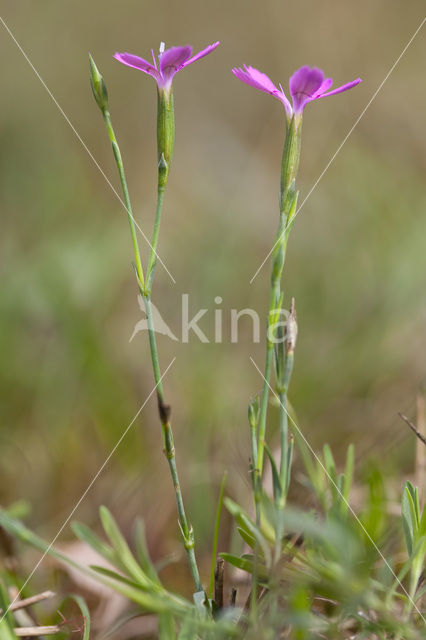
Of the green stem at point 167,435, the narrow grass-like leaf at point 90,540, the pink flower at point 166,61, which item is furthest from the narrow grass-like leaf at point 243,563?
the pink flower at point 166,61

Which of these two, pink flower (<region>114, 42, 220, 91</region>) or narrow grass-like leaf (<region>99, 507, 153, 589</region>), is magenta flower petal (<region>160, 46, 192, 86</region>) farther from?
narrow grass-like leaf (<region>99, 507, 153, 589</region>)

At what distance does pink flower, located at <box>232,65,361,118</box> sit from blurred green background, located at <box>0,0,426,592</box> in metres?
0.71

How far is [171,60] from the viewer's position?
70 cm

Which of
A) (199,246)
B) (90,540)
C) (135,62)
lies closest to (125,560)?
(90,540)

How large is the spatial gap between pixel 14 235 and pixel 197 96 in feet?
5.91

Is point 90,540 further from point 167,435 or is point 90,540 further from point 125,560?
point 167,435

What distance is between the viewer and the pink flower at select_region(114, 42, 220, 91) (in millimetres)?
682

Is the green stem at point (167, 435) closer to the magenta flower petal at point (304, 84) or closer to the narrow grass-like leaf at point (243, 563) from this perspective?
the narrow grass-like leaf at point (243, 563)

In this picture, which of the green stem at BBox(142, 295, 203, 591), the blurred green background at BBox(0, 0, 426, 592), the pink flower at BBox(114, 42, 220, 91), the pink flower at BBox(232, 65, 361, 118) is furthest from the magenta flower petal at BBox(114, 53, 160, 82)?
the blurred green background at BBox(0, 0, 426, 592)

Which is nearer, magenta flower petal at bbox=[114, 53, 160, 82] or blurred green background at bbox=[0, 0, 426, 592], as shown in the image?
magenta flower petal at bbox=[114, 53, 160, 82]

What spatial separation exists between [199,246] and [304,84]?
180 centimetres

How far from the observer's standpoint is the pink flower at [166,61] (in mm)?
682

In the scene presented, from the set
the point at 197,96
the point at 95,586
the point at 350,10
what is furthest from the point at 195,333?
the point at 197,96

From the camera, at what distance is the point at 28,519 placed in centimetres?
132
